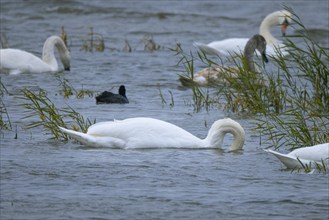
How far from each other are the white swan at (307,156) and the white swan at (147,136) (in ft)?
4.64

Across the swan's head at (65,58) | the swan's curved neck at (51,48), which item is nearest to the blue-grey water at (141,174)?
the swan's head at (65,58)

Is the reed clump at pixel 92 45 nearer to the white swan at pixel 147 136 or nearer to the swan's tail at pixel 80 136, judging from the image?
the white swan at pixel 147 136

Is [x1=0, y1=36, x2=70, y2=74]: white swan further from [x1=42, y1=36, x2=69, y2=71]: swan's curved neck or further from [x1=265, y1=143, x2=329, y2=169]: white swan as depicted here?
[x1=265, y1=143, x2=329, y2=169]: white swan

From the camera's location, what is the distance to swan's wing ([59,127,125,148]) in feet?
34.9

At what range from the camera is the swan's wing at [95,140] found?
34.9 ft

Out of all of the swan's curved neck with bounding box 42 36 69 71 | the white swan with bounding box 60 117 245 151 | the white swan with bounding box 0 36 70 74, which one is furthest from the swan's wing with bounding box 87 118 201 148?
the swan's curved neck with bounding box 42 36 69 71

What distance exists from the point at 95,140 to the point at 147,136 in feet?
1.66

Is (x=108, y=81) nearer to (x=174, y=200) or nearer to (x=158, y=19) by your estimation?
(x=174, y=200)

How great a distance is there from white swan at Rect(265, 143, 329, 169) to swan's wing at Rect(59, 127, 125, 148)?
75.2 inches

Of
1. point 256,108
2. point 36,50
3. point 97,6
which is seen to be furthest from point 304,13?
point 256,108

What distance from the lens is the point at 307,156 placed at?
9.39 meters

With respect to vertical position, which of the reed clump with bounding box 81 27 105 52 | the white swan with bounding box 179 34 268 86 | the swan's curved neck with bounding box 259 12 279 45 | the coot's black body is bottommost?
the coot's black body

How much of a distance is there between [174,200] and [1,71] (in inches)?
395

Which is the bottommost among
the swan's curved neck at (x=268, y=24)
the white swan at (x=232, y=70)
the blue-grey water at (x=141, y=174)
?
the blue-grey water at (x=141, y=174)
